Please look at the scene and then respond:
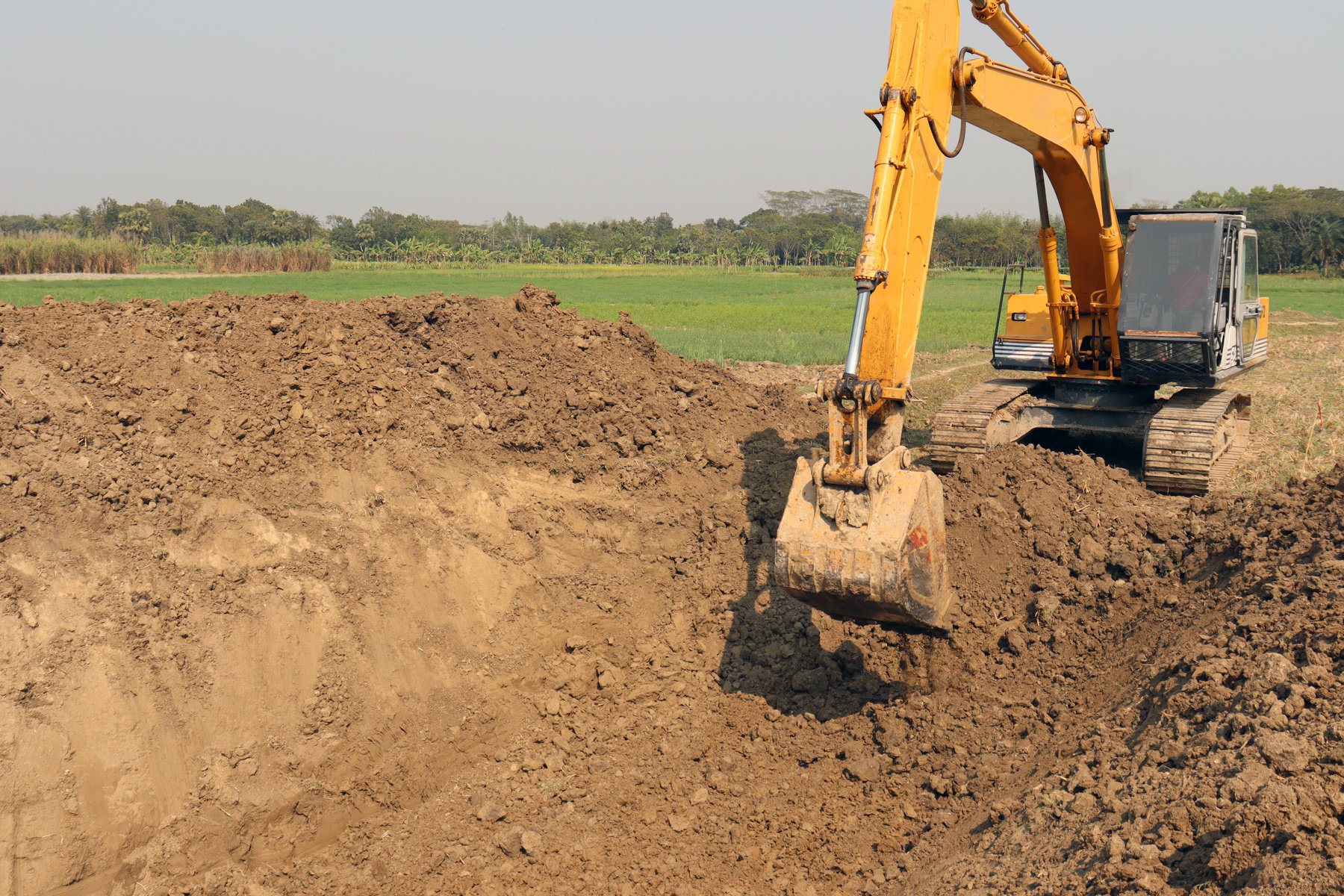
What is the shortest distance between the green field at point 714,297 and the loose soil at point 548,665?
954cm

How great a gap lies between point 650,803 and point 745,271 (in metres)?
78.6

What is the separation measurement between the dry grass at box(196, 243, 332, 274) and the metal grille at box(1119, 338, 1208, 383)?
50.4 m

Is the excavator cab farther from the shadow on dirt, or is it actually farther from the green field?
the green field

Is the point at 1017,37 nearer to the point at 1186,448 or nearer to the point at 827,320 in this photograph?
the point at 1186,448

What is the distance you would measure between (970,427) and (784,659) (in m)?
3.87

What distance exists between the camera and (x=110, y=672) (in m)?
5.78

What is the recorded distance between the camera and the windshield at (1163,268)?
377 inches

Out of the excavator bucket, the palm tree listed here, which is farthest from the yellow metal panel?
the palm tree

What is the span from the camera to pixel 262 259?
55.6 meters

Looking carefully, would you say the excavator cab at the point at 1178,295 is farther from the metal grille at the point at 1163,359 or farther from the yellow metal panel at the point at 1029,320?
the yellow metal panel at the point at 1029,320

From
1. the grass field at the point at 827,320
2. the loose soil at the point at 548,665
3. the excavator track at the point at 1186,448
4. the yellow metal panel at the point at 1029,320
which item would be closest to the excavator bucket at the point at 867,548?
the loose soil at the point at 548,665

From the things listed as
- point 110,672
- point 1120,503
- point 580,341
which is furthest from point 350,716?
point 1120,503

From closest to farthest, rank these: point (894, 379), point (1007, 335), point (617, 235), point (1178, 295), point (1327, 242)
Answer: point (894, 379) < point (1178, 295) < point (1007, 335) < point (1327, 242) < point (617, 235)

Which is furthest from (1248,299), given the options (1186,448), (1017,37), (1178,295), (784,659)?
(784,659)
